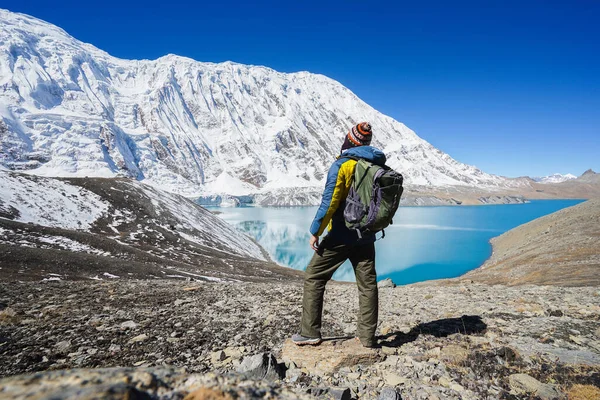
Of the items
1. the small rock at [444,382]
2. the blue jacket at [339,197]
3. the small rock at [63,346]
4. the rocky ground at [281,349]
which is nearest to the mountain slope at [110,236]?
the rocky ground at [281,349]

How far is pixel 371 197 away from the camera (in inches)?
177

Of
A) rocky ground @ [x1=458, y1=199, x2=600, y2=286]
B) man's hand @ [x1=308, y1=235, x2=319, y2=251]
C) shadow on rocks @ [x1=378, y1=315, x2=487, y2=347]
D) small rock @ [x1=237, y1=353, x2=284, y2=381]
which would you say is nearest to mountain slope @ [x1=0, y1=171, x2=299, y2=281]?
small rock @ [x1=237, y1=353, x2=284, y2=381]

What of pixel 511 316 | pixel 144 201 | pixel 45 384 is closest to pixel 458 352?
pixel 511 316

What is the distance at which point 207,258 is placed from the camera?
40.7 meters

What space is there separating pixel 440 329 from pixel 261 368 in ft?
12.4

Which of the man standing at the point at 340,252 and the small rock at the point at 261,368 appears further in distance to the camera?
the man standing at the point at 340,252

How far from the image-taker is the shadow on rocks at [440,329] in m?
5.41

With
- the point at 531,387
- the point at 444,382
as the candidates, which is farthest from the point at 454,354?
the point at 531,387

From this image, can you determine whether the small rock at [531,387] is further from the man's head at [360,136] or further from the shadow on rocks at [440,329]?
the man's head at [360,136]

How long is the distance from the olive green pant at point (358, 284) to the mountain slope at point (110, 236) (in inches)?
774

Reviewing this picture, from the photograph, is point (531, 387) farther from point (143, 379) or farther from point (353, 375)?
point (143, 379)

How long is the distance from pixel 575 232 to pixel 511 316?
33033 millimetres

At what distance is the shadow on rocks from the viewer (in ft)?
17.8

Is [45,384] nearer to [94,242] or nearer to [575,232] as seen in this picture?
[94,242]
